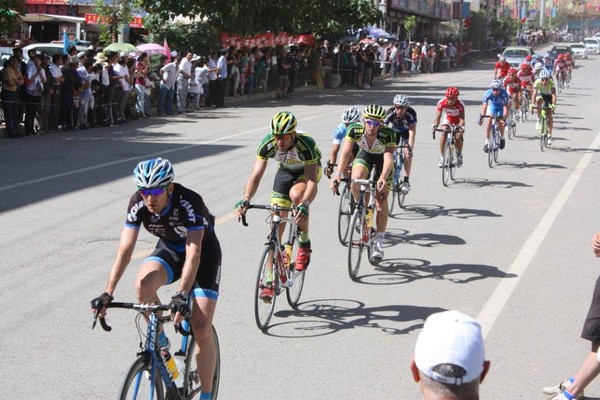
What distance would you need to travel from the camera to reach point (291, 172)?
9.21 metres

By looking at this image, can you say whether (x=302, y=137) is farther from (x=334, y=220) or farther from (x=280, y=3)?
(x=280, y=3)

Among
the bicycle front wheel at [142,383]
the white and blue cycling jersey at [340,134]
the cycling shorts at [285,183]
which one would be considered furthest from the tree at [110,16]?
the bicycle front wheel at [142,383]

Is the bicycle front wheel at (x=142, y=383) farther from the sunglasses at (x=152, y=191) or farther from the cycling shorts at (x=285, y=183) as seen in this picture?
the cycling shorts at (x=285, y=183)

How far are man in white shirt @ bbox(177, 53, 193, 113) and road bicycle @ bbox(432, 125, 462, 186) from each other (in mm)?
12863

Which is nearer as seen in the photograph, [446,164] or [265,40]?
[446,164]

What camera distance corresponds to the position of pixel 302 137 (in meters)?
8.84

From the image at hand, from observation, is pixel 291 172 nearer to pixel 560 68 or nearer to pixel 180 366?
pixel 180 366

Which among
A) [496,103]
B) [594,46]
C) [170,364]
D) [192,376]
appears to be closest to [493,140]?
[496,103]

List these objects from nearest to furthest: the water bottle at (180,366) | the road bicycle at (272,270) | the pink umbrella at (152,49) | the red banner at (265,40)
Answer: the water bottle at (180,366) → the road bicycle at (272,270) → the pink umbrella at (152,49) → the red banner at (265,40)

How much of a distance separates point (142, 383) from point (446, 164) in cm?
→ 1155

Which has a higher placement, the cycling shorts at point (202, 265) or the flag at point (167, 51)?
the flag at point (167, 51)

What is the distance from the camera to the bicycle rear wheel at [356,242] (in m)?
9.73

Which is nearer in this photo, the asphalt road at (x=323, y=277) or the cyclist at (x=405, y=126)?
the asphalt road at (x=323, y=277)

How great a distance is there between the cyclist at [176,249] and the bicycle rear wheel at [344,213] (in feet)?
16.6
